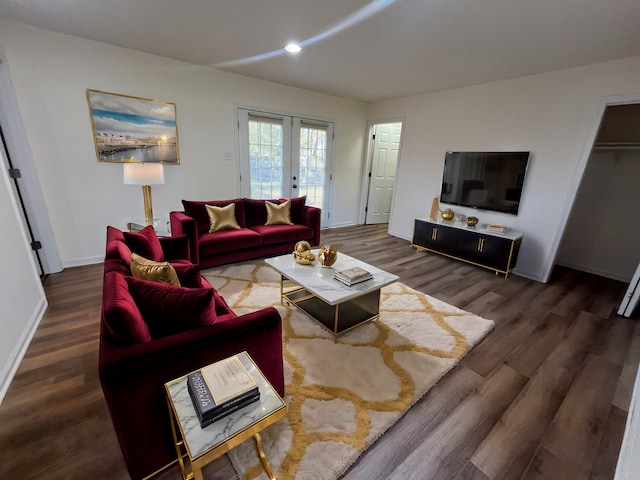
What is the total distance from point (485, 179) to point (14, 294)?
511cm

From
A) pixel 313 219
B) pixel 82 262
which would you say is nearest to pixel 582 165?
pixel 313 219

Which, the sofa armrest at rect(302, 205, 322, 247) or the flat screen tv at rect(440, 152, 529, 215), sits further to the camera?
the sofa armrest at rect(302, 205, 322, 247)

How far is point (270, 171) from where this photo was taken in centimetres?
455

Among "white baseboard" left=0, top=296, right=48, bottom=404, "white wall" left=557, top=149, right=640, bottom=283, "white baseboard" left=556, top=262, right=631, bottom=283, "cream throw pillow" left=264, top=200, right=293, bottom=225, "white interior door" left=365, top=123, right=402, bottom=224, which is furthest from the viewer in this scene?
"white interior door" left=365, top=123, right=402, bottom=224

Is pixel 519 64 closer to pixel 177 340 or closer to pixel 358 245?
pixel 358 245

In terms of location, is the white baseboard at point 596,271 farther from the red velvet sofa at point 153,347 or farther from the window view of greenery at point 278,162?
the red velvet sofa at point 153,347

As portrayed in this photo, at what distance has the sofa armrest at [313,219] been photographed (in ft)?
Answer: 12.8

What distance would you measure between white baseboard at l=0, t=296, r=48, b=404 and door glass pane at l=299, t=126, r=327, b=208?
3.75m

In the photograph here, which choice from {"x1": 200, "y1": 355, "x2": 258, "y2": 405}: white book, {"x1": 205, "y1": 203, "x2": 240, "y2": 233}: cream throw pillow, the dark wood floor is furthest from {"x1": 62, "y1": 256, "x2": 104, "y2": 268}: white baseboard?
{"x1": 200, "y1": 355, "x2": 258, "y2": 405}: white book

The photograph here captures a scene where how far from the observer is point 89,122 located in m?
3.05

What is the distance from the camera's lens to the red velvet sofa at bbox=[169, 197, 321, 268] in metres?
3.07

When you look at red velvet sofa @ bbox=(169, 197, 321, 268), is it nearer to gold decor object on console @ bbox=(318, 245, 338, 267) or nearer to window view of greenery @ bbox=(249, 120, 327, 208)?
window view of greenery @ bbox=(249, 120, 327, 208)

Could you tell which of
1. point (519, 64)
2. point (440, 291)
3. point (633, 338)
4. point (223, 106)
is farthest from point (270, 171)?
point (633, 338)

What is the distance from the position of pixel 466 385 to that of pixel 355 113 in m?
4.99
